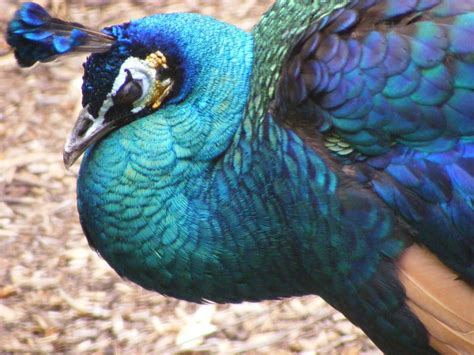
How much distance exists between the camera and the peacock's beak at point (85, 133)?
10.2 feet

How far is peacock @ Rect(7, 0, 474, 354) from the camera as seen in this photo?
272cm

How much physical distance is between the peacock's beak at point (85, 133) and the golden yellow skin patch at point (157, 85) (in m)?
0.14

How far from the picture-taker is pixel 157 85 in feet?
10.2

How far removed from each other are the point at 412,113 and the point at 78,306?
1838 mm

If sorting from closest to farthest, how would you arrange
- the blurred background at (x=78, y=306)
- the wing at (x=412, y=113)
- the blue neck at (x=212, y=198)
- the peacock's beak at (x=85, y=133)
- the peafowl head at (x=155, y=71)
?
the wing at (x=412, y=113), the blue neck at (x=212, y=198), the peafowl head at (x=155, y=71), the peacock's beak at (x=85, y=133), the blurred background at (x=78, y=306)

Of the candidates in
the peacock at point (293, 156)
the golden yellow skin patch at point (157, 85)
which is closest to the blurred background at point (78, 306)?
the peacock at point (293, 156)

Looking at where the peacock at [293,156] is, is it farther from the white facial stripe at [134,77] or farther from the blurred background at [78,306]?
the blurred background at [78,306]

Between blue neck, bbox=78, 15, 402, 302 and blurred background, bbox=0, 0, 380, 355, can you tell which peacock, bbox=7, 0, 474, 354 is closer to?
blue neck, bbox=78, 15, 402, 302

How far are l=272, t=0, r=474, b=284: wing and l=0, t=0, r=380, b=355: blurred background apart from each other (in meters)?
A: 1.28

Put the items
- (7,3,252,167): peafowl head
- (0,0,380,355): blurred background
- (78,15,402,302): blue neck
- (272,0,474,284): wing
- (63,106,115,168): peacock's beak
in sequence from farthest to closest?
(0,0,380,355): blurred background
(63,106,115,168): peacock's beak
(7,3,252,167): peafowl head
(78,15,402,302): blue neck
(272,0,474,284): wing

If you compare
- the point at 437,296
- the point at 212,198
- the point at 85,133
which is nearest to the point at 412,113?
the point at 437,296

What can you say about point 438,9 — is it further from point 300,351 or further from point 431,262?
point 300,351

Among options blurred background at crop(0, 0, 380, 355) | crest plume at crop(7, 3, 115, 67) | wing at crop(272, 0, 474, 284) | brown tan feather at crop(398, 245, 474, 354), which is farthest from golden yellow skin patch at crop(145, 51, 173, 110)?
blurred background at crop(0, 0, 380, 355)

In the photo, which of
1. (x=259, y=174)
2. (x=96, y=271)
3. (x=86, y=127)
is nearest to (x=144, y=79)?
(x=86, y=127)
